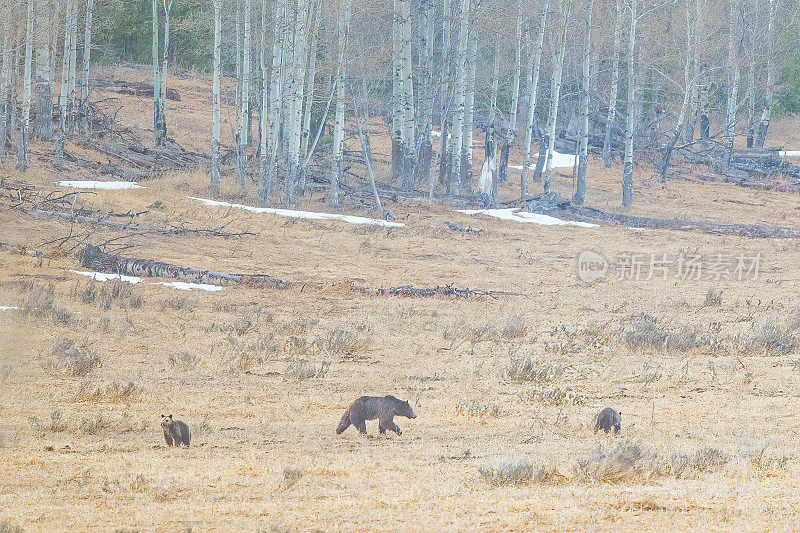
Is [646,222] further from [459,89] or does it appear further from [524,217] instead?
[459,89]

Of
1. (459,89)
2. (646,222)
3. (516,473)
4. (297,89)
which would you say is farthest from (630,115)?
(516,473)

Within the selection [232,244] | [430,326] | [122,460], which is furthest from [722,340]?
[232,244]

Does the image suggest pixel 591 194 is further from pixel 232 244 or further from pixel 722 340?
pixel 722 340

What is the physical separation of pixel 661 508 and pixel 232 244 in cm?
1573

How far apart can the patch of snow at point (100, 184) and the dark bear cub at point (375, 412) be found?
19.8 meters

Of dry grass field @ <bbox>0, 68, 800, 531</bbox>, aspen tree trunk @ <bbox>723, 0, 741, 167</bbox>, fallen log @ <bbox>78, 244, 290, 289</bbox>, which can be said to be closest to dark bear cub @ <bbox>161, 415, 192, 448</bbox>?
dry grass field @ <bbox>0, 68, 800, 531</bbox>

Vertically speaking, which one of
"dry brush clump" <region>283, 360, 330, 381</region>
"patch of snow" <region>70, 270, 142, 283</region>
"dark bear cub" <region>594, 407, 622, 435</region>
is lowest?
"patch of snow" <region>70, 270, 142, 283</region>

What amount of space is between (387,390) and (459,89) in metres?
21.6

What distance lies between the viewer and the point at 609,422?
7219 mm

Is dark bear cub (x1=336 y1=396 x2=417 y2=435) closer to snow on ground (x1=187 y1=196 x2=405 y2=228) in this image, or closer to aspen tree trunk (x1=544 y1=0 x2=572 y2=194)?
snow on ground (x1=187 y1=196 x2=405 y2=228)

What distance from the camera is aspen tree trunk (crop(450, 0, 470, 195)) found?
28.4m

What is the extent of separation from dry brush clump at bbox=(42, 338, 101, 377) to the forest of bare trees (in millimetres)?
14574

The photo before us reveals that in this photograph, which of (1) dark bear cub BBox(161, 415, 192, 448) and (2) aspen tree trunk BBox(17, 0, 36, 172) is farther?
(2) aspen tree trunk BBox(17, 0, 36, 172)

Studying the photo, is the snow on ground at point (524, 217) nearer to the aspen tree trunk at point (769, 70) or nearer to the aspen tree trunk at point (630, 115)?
the aspen tree trunk at point (630, 115)
